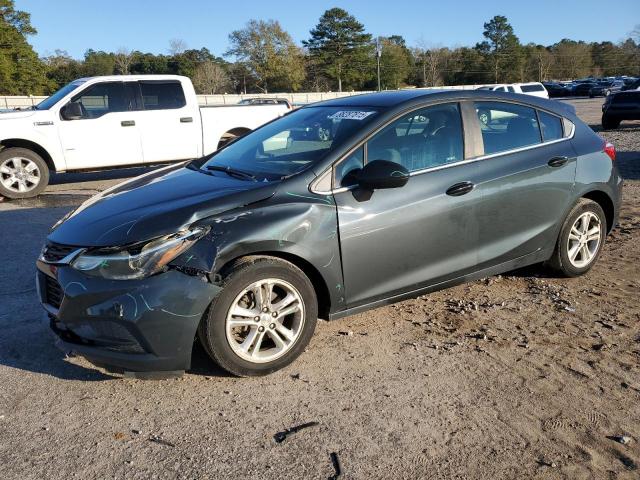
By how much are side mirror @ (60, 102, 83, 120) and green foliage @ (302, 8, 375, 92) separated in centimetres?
8083

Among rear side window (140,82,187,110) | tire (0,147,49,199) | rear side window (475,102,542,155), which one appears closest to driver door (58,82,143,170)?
rear side window (140,82,187,110)

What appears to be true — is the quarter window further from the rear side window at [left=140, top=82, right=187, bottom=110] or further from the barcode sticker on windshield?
the rear side window at [left=140, top=82, right=187, bottom=110]

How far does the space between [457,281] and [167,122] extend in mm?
7952

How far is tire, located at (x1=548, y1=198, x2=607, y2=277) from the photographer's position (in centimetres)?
477

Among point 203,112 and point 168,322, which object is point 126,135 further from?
point 168,322

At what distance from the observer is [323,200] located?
140 inches

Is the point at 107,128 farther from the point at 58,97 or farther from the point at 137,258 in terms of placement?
the point at 137,258

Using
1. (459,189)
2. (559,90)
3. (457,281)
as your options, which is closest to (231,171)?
(459,189)

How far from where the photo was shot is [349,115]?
4.14 metres

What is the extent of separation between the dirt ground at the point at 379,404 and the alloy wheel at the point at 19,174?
19.1ft

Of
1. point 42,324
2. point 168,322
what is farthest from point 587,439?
point 42,324

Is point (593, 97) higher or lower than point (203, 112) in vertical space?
lower

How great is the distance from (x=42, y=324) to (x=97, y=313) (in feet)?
4.88

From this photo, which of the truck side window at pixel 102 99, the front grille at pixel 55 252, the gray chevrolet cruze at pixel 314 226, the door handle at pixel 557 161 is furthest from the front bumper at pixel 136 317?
the truck side window at pixel 102 99
